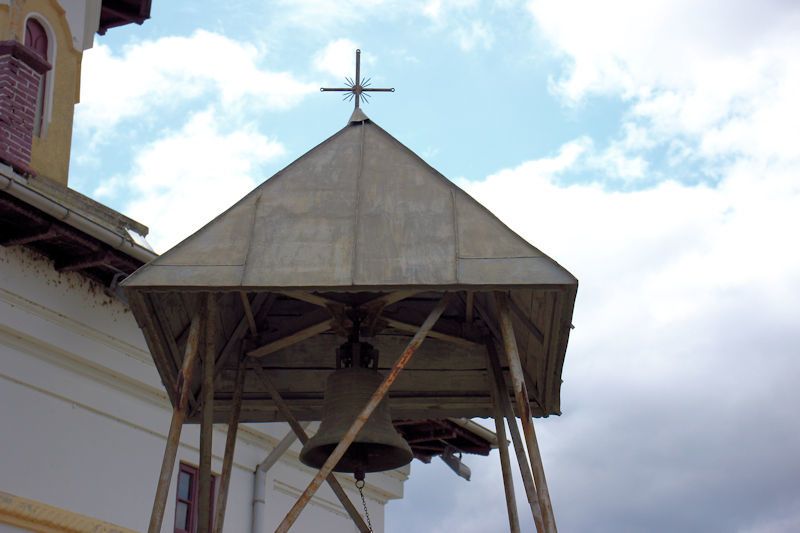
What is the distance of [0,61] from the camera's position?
11.6 m

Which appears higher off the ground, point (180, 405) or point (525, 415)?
point (180, 405)

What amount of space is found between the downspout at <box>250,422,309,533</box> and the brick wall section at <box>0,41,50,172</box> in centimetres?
392

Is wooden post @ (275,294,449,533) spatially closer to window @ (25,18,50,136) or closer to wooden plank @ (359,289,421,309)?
wooden plank @ (359,289,421,309)

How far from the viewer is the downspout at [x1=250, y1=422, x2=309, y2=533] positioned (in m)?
13.0

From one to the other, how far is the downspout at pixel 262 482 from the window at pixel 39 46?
162 inches

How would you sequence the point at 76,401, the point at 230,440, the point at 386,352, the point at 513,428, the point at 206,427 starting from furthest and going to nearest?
the point at 76,401 < the point at 386,352 < the point at 230,440 < the point at 513,428 < the point at 206,427

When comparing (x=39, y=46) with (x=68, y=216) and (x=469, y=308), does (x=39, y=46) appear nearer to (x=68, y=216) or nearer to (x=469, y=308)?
(x=68, y=216)

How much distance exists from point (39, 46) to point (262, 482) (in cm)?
535

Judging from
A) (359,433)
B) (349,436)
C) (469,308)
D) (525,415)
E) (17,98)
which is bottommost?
(349,436)

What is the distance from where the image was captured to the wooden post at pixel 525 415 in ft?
20.7

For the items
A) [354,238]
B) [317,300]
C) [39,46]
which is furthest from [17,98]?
[354,238]

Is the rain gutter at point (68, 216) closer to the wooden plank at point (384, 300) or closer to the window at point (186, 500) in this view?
the window at point (186, 500)

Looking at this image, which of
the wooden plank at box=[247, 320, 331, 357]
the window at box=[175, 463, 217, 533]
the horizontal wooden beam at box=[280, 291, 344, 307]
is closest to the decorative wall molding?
the window at box=[175, 463, 217, 533]

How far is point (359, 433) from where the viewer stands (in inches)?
281
